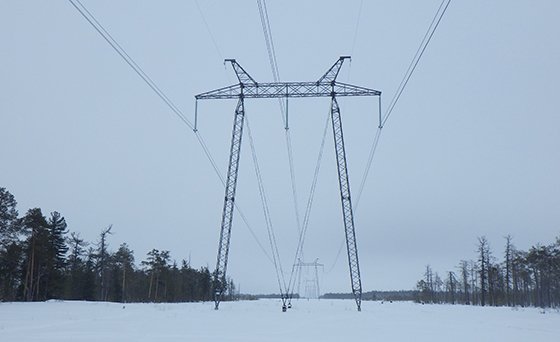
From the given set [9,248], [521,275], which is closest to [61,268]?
[9,248]

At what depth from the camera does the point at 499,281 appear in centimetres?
10631

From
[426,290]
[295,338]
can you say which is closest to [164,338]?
[295,338]

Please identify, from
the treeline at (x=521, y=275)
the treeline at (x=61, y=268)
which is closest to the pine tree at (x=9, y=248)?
the treeline at (x=61, y=268)

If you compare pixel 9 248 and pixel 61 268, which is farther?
pixel 61 268

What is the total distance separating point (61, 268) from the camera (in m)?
73.4

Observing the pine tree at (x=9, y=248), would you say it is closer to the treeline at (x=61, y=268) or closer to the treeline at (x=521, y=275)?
the treeline at (x=61, y=268)

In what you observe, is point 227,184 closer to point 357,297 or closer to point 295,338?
point 357,297

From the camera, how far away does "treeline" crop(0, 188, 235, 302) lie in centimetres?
5816

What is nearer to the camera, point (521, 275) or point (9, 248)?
point (9, 248)

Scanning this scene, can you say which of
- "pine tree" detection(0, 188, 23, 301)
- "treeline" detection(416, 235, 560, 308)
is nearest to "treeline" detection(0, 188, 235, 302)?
"pine tree" detection(0, 188, 23, 301)

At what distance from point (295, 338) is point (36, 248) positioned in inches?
2017

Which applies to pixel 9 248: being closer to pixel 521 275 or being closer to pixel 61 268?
pixel 61 268

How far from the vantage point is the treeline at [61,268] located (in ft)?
191

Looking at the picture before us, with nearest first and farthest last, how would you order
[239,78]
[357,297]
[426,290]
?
[239,78], [357,297], [426,290]
